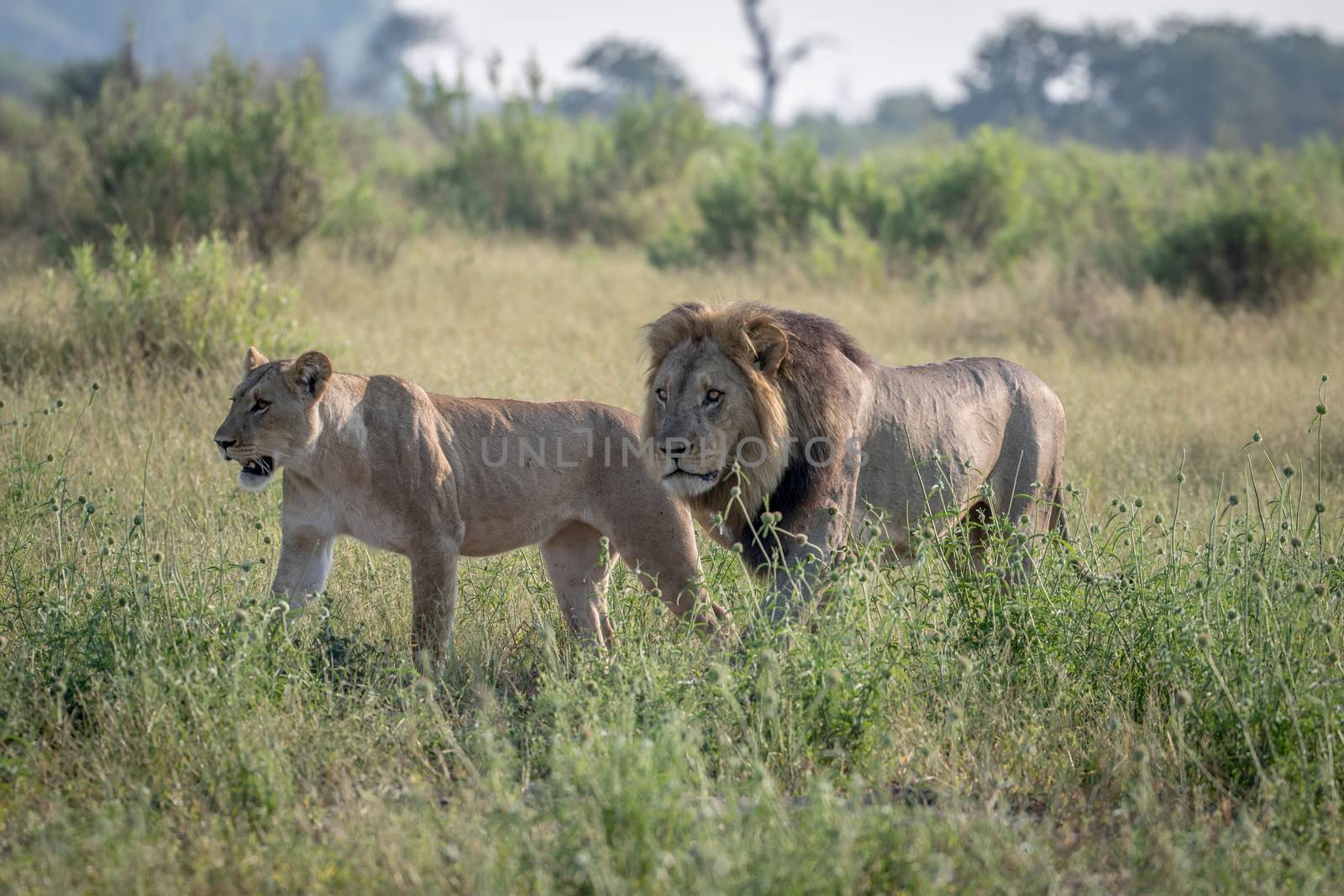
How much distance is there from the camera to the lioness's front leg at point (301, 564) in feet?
17.6

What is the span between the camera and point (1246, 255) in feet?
46.2

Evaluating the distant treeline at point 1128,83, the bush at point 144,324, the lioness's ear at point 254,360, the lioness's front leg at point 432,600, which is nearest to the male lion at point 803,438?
the lioness's front leg at point 432,600

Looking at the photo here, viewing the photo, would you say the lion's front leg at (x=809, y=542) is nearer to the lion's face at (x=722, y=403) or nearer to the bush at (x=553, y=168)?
the lion's face at (x=722, y=403)

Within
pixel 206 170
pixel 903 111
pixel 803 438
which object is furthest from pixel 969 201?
pixel 903 111

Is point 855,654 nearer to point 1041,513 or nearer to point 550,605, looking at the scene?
point 1041,513

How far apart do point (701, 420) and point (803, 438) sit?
0.40 m

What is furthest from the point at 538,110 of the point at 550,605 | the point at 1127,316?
the point at 550,605

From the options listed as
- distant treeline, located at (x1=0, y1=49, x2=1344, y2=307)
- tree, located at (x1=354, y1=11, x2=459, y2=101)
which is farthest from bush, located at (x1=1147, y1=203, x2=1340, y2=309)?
tree, located at (x1=354, y1=11, x2=459, y2=101)

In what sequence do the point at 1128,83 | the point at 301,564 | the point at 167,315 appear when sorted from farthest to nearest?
the point at 1128,83
the point at 167,315
the point at 301,564

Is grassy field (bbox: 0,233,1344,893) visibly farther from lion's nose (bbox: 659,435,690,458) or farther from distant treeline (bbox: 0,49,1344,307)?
distant treeline (bbox: 0,49,1344,307)

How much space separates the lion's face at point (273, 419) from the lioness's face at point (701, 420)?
4.72 ft

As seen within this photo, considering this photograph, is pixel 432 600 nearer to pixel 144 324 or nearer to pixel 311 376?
pixel 311 376

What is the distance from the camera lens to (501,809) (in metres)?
3.56

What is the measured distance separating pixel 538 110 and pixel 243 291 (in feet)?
51.8
